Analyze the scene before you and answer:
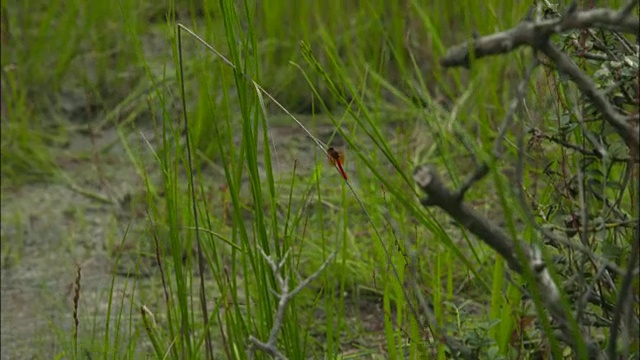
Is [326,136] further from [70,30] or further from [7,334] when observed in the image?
[7,334]

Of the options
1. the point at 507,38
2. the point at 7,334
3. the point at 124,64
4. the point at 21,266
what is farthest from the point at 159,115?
the point at 507,38

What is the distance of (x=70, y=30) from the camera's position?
380cm

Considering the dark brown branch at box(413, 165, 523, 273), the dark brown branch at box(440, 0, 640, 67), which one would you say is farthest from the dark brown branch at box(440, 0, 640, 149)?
the dark brown branch at box(413, 165, 523, 273)

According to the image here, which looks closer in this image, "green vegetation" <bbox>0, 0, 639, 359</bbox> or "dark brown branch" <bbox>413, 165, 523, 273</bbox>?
"dark brown branch" <bbox>413, 165, 523, 273</bbox>

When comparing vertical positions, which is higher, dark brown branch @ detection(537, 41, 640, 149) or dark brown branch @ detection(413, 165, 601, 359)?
dark brown branch @ detection(537, 41, 640, 149)

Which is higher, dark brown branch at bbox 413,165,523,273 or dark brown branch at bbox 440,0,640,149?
dark brown branch at bbox 440,0,640,149

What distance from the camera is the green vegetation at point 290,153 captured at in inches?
75.5

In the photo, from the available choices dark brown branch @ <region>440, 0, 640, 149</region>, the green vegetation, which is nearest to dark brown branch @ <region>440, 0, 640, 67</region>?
dark brown branch @ <region>440, 0, 640, 149</region>

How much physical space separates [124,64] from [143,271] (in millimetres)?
1267

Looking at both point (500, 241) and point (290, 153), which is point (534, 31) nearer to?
point (500, 241)

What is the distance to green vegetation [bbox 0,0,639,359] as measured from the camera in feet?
6.29

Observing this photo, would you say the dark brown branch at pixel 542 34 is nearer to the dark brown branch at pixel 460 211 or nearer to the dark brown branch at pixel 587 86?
the dark brown branch at pixel 587 86

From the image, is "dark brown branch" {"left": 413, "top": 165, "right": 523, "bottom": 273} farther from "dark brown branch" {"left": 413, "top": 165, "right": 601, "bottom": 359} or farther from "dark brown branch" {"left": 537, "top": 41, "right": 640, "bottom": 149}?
"dark brown branch" {"left": 537, "top": 41, "right": 640, "bottom": 149}

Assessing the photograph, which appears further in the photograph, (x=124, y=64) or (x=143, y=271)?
(x=124, y=64)
